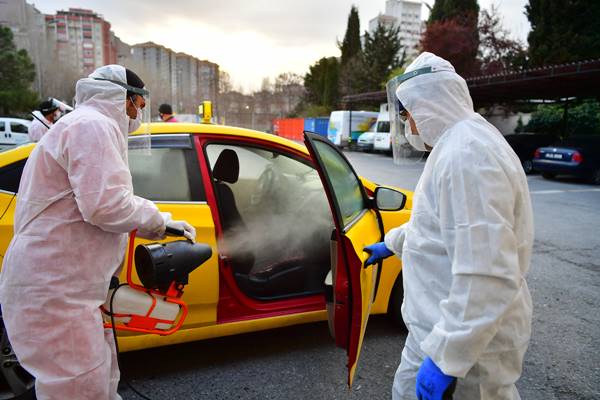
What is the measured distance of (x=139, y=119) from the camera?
2064 millimetres

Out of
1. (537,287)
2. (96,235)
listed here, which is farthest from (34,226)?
(537,287)

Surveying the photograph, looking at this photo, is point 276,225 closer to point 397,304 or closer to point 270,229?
point 270,229

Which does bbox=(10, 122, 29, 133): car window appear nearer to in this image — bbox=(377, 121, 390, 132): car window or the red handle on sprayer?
bbox=(377, 121, 390, 132): car window

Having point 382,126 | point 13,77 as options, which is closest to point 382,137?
point 382,126

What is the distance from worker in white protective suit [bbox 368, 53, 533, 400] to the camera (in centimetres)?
122

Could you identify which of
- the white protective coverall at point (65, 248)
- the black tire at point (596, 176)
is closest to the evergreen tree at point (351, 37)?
the black tire at point (596, 176)

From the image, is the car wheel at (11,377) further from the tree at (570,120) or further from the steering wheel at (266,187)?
the tree at (570,120)

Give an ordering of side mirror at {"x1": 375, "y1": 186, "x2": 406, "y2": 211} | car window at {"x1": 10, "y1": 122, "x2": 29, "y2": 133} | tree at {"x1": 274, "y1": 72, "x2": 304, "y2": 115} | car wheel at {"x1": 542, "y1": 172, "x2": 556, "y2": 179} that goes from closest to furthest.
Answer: side mirror at {"x1": 375, "y1": 186, "x2": 406, "y2": 211} < car wheel at {"x1": 542, "y1": 172, "x2": 556, "y2": 179} < car window at {"x1": 10, "y1": 122, "x2": 29, "y2": 133} < tree at {"x1": 274, "y1": 72, "x2": 304, "y2": 115}

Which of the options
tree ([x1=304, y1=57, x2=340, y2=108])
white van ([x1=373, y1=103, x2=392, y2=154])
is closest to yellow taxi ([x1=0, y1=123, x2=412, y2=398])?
white van ([x1=373, y1=103, x2=392, y2=154])

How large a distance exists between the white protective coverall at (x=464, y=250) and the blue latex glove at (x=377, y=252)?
0.44 m

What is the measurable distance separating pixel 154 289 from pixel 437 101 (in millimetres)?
1509

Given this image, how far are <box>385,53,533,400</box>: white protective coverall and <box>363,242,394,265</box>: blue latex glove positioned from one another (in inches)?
17.5

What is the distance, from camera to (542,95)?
18328 mm

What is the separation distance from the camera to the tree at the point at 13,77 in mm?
28594
